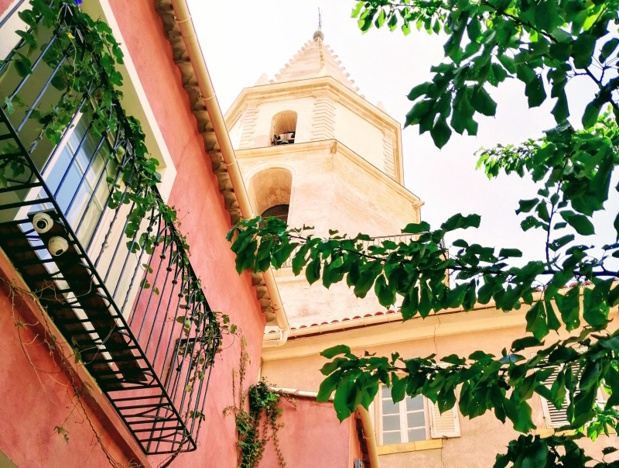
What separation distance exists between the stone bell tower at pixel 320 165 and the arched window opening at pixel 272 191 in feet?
0.11

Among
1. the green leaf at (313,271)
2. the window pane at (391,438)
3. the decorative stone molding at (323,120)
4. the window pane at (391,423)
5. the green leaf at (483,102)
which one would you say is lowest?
the green leaf at (313,271)

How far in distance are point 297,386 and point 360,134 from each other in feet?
49.6

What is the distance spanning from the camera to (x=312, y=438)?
8633mm

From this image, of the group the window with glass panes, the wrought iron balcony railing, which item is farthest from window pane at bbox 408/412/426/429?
the wrought iron balcony railing

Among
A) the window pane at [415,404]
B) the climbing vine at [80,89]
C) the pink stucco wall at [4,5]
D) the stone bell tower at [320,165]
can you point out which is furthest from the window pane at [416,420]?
the pink stucco wall at [4,5]

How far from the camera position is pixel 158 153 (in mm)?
6512

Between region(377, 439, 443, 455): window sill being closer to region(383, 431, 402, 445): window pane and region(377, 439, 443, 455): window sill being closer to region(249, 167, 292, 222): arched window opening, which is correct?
region(383, 431, 402, 445): window pane

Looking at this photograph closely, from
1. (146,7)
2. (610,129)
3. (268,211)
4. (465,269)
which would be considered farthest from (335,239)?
(268,211)

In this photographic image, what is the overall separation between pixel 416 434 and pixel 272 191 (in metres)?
13.9

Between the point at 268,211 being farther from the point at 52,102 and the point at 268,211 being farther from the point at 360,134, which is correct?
the point at 52,102

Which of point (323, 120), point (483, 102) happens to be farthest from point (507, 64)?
point (323, 120)

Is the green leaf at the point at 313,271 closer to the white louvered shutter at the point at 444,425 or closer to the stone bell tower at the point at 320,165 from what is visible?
the white louvered shutter at the point at 444,425

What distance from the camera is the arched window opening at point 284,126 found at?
27.0 m

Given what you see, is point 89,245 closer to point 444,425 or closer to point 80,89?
point 80,89
